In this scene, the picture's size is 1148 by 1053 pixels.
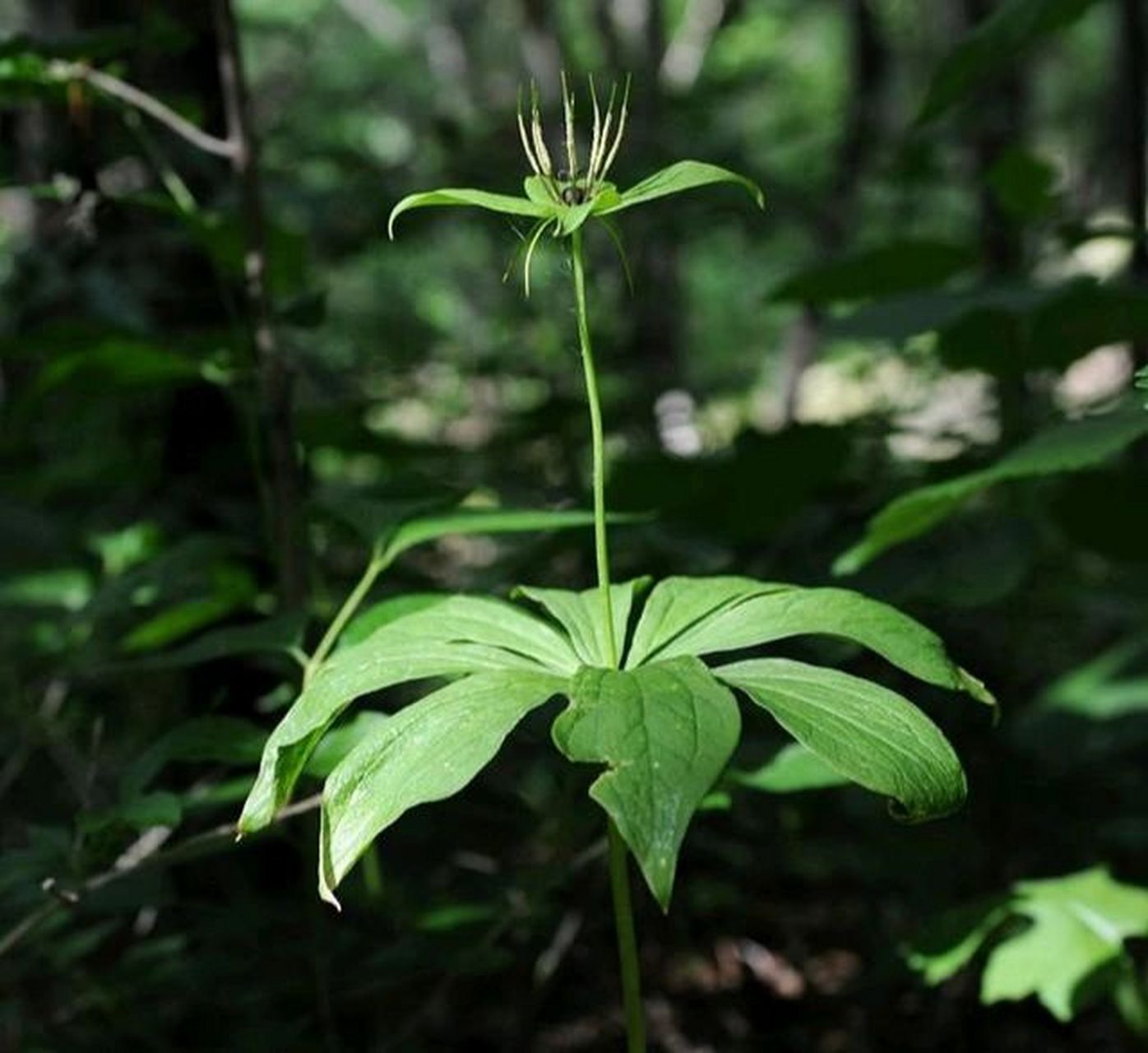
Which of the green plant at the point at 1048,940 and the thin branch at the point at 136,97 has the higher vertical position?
the thin branch at the point at 136,97

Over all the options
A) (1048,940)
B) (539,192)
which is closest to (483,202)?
(539,192)

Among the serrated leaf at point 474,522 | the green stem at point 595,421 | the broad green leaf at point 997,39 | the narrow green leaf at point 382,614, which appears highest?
the broad green leaf at point 997,39

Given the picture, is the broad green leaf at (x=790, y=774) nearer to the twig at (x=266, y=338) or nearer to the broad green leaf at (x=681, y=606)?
the broad green leaf at (x=681, y=606)

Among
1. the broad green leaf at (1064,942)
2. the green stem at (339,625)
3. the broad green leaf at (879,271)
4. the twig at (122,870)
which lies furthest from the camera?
the broad green leaf at (879,271)

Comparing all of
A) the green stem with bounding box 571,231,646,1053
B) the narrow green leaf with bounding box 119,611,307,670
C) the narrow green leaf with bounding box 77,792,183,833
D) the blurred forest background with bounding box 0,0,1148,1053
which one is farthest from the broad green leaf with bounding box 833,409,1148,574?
the narrow green leaf with bounding box 77,792,183,833

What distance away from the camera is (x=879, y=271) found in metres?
2.29

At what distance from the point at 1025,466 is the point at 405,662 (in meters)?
0.75

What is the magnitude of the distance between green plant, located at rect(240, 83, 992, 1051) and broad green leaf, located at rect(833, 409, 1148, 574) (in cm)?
43

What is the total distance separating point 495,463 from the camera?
3.79 meters

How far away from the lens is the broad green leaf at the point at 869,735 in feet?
3.25

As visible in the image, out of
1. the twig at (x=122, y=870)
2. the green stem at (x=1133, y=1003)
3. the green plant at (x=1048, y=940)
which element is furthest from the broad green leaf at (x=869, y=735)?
the green stem at (x=1133, y=1003)

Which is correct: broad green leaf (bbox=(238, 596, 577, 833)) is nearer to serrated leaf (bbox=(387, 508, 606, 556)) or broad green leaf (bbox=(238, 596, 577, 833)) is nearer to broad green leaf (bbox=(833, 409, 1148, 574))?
serrated leaf (bbox=(387, 508, 606, 556))

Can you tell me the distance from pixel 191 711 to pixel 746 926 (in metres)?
1.16

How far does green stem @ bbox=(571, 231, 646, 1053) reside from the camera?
40.9 inches
